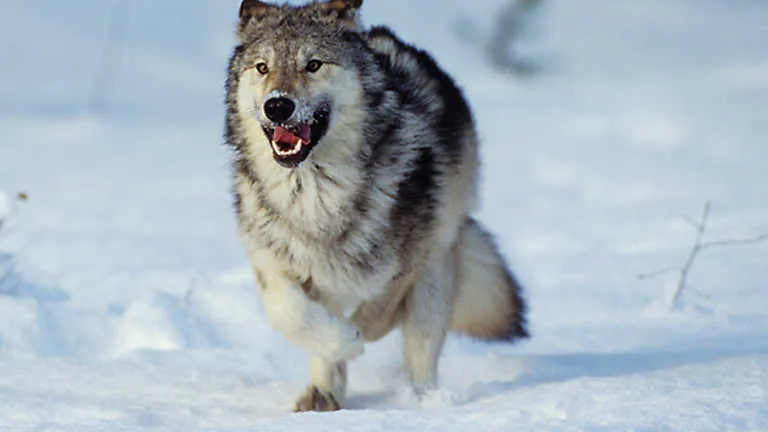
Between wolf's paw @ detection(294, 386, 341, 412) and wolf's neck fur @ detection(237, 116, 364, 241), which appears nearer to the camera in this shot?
wolf's neck fur @ detection(237, 116, 364, 241)

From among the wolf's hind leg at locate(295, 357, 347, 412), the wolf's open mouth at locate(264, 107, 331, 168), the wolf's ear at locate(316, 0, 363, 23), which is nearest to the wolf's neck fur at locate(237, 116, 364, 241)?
the wolf's open mouth at locate(264, 107, 331, 168)

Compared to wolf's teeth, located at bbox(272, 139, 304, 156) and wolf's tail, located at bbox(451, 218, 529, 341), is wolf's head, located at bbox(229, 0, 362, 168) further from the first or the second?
wolf's tail, located at bbox(451, 218, 529, 341)

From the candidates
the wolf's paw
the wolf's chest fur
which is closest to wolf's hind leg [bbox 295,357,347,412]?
the wolf's paw

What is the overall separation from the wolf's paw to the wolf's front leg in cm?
16

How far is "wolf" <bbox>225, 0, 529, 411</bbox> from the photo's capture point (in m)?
3.17

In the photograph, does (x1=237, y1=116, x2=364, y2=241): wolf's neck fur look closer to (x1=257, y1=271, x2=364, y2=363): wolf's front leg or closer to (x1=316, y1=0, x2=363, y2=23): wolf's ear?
(x1=257, y1=271, x2=364, y2=363): wolf's front leg

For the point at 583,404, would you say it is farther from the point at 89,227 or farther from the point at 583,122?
the point at 583,122

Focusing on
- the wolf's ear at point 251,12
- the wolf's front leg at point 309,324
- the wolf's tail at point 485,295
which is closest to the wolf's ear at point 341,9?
the wolf's ear at point 251,12

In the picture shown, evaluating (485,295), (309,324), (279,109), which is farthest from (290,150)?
(485,295)

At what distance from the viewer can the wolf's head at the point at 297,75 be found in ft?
9.96

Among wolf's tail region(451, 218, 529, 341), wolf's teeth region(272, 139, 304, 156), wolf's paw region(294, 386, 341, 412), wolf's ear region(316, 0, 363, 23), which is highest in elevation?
wolf's ear region(316, 0, 363, 23)

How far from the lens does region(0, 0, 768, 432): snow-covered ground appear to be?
2941mm

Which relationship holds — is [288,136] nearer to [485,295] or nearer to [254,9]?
[254,9]

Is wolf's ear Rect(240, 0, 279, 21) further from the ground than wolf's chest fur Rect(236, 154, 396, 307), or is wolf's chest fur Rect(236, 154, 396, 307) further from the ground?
wolf's ear Rect(240, 0, 279, 21)
